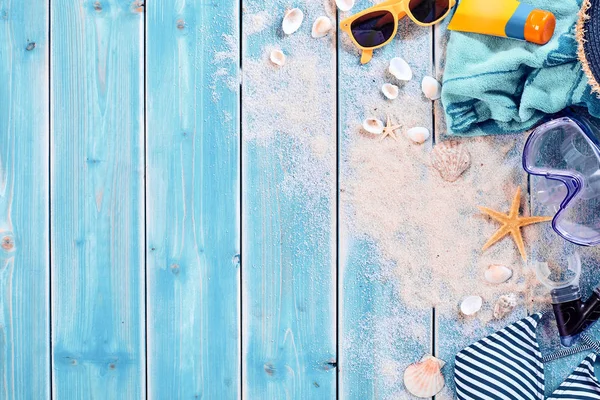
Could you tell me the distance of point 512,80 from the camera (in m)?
1.04

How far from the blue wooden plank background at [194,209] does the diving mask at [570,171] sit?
0.16 m

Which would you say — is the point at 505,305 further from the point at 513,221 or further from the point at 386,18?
the point at 386,18

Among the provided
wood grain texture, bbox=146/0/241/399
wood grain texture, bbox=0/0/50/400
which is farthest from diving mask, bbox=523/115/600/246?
wood grain texture, bbox=0/0/50/400

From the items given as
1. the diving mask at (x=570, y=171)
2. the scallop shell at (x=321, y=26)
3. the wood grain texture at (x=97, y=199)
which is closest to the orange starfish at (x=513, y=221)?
the diving mask at (x=570, y=171)

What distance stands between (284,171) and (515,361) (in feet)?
1.62

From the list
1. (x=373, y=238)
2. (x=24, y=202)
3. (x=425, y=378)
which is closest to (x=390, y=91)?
(x=373, y=238)

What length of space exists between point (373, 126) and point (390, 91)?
0.06m

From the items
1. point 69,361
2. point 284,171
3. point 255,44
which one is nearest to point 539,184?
point 284,171

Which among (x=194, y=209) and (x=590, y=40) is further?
(x=194, y=209)

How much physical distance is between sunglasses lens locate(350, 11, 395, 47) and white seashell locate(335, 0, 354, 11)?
36mm

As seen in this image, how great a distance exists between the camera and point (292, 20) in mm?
1098

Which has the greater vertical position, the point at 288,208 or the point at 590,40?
the point at 590,40

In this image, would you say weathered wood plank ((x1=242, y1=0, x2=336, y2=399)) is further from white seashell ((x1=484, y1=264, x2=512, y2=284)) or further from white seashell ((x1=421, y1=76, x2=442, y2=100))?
white seashell ((x1=484, y1=264, x2=512, y2=284))

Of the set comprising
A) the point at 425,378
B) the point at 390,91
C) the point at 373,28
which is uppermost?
the point at 373,28
